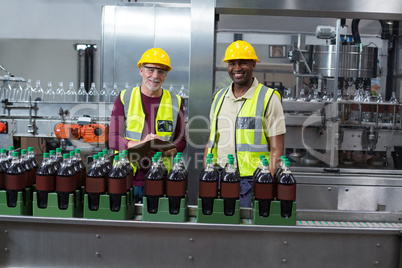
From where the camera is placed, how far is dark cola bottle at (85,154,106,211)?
1.98m

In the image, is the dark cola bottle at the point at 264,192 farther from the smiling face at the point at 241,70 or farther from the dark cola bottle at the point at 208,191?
the smiling face at the point at 241,70

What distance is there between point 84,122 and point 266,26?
4.52 m

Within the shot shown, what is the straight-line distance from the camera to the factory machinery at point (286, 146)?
77.2 inches

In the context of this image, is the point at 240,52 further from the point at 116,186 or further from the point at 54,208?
the point at 54,208

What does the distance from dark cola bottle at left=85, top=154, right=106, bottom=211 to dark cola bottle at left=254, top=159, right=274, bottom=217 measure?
0.72 metres

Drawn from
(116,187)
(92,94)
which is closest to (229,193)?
(116,187)

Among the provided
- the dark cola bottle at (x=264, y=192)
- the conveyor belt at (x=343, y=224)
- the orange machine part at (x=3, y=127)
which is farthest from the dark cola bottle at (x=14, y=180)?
the orange machine part at (x=3, y=127)

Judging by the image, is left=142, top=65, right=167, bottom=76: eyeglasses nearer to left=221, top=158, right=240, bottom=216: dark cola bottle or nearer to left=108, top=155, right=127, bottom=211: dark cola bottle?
left=108, top=155, right=127, bottom=211: dark cola bottle

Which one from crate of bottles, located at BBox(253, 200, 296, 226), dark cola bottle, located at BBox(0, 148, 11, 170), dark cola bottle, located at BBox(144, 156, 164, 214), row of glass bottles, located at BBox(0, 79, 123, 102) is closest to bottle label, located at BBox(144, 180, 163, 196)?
dark cola bottle, located at BBox(144, 156, 164, 214)

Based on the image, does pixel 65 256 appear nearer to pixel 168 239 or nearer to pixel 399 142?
pixel 168 239

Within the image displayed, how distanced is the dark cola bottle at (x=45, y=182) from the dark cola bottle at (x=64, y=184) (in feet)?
0.11

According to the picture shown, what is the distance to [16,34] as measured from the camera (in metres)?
6.75

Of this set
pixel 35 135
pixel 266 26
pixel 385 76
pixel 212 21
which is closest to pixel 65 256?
pixel 212 21

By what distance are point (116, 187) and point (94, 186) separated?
104 mm
